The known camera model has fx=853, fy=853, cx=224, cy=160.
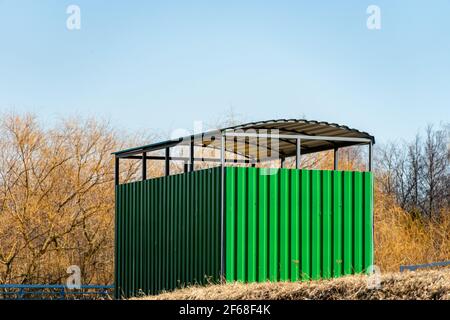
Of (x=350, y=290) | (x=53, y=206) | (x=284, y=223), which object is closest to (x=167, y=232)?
(x=284, y=223)

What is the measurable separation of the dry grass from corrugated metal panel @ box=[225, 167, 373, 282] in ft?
6.68

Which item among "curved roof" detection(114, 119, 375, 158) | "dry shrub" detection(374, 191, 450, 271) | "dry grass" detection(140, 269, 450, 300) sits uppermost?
"curved roof" detection(114, 119, 375, 158)

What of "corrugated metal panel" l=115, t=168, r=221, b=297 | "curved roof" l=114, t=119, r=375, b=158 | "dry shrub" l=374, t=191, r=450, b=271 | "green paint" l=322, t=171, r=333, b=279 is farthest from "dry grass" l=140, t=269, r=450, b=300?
"dry shrub" l=374, t=191, r=450, b=271

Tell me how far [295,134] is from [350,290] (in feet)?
18.7

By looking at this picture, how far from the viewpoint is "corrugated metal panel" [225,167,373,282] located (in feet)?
43.9

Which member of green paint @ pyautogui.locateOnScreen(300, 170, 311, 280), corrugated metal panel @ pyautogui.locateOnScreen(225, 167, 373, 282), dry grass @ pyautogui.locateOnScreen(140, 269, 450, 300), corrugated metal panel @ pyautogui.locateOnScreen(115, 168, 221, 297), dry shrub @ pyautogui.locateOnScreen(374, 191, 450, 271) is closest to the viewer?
dry grass @ pyautogui.locateOnScreen(140, 269, 450, 300)

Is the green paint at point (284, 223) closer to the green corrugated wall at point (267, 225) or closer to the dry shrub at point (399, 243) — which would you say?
the green corrugated wall at point (267, 225)

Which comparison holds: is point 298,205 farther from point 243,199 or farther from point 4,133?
point 4,133

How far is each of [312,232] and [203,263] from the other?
1845 mm

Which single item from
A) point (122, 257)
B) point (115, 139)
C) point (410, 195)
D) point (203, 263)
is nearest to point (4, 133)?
point (115, 139)

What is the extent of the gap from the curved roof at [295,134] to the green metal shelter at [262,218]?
0.7 inches

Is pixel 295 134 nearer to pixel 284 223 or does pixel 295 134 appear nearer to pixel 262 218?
pixel 284 223

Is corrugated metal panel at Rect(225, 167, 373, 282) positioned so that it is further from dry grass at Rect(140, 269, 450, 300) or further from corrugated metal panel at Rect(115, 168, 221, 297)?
dry grass at Rect(140, 269, 450, 300)

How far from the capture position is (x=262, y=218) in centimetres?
1354
